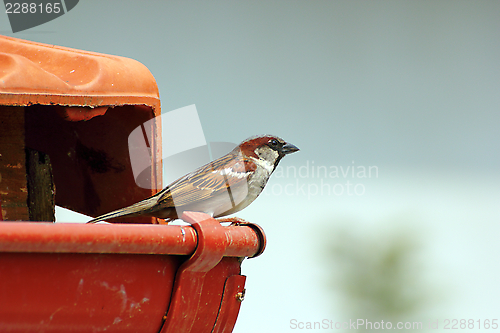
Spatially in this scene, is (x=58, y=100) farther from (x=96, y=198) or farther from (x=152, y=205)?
(x=96, y=198)

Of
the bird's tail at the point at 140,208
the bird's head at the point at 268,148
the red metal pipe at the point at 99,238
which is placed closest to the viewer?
the red metal pipe at the point at 99,238

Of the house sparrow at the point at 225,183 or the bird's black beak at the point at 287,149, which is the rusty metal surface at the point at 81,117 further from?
the bird's black beak at the point at 287,149

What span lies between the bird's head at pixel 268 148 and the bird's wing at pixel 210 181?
0.06 metres

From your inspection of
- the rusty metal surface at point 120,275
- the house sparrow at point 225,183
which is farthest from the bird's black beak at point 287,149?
the rusty metal surface at point 120,275

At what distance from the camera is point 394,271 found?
386cm

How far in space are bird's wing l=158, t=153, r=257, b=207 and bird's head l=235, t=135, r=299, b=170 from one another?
0.06 meters

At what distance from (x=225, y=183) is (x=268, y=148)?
0.25 m

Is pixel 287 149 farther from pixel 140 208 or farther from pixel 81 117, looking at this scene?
pixel 81 117

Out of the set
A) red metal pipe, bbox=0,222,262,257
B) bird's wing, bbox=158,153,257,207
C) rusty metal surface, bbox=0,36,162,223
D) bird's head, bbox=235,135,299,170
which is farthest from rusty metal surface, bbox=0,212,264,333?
bird's head, bbox=235,135,299,170

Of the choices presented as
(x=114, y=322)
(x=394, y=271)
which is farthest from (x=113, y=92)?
(x=394, y=271)

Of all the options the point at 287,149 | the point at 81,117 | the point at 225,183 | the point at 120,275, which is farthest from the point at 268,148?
the point at 120,275

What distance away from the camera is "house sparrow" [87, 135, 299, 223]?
4.29 feet

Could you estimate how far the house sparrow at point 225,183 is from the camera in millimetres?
1309

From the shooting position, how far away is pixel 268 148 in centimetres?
163
